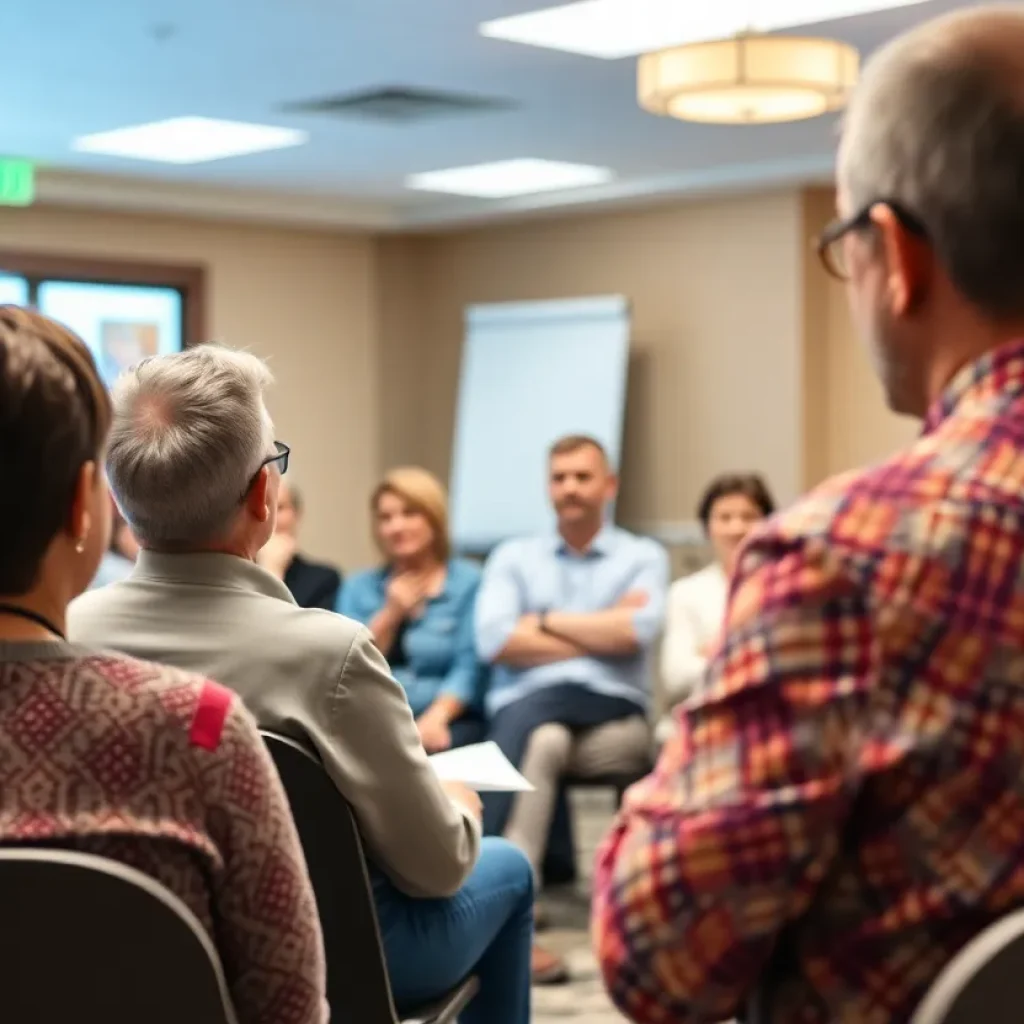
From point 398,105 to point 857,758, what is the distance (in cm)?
612

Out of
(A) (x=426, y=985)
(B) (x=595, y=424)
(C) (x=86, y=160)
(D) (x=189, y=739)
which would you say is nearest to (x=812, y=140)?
(B) (x=595, y=424)

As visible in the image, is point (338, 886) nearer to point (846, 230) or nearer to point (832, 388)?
point (846, 230)

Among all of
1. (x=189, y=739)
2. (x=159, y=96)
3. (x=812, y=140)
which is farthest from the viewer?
(x=812, y=140)

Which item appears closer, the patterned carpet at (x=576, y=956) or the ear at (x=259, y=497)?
the ear at (x=259, y=497)

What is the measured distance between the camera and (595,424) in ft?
Result: 28.5

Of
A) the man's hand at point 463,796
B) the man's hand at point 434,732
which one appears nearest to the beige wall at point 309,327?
the man's hand at point 434,732

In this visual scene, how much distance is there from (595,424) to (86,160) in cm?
277

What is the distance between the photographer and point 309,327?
989 centimetres

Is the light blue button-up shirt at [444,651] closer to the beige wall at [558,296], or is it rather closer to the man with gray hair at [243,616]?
the man with gray hair at [243,616]

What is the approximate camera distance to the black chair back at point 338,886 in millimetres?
1947

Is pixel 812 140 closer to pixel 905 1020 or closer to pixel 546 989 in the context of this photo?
pixel 546 989

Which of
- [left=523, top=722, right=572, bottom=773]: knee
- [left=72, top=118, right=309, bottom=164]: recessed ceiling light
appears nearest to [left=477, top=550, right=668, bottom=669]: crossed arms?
[left=523, top=722, right=572, bottom=773]: knee

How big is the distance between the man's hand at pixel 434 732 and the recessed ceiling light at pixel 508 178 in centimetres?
403

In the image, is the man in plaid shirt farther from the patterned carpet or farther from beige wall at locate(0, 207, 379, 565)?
beige wall at locate(0, 207, 379, 565)
